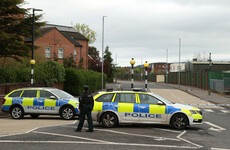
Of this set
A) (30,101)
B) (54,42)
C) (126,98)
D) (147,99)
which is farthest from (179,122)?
(54,42)

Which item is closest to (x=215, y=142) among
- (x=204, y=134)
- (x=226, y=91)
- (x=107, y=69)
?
(x=204, y=134)

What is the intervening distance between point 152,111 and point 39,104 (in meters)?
6.36

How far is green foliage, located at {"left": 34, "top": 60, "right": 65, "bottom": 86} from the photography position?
2879 centimetres

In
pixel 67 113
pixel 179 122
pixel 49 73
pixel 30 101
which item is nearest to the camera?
pixel 179 122

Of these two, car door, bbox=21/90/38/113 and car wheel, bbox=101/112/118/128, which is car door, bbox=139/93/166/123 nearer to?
car wheel, bbox=101/112/118/128

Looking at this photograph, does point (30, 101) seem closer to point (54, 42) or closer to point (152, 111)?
point (152, 111)

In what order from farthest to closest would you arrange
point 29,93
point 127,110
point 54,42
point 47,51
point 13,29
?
1. point 54,42
2. point 47,51
3. point 13,29
4. point 29,93
5. point 127,110

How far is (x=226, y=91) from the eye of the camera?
42.6 meters

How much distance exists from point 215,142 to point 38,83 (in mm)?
20327

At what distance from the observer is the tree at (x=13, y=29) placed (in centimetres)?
2471

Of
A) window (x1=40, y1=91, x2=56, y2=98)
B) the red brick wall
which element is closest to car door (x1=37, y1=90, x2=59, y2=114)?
window (x1=40, y1=91, x2=56, y2=98)

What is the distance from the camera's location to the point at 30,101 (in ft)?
55.1

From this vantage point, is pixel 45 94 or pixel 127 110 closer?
pixel 127 110

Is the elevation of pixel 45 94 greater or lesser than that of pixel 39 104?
greater
